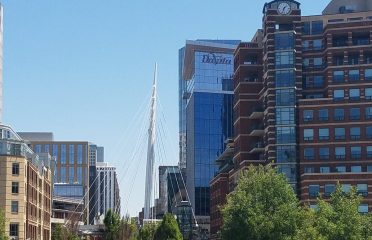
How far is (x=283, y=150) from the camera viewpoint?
139m

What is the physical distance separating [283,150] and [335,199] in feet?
175

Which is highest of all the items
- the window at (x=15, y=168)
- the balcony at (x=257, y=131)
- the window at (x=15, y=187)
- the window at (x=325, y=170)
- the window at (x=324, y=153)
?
the balcony at (x=257, y=131)

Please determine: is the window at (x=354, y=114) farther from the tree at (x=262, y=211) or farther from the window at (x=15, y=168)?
the window at (x=15, y=168)

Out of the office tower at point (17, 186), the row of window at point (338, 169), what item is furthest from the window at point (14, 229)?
the row of window at point (338, 169)

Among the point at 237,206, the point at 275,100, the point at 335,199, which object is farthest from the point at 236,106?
the point at 335,199

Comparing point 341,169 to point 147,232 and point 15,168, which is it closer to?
point 147,232

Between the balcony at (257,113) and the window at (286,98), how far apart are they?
8099mm

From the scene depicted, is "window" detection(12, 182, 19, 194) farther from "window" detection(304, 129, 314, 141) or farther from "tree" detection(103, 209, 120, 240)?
"window" detection(304, 129, 314, 141)

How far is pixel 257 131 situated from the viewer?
149 metres

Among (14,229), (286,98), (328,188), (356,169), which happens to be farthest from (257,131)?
(14,229)

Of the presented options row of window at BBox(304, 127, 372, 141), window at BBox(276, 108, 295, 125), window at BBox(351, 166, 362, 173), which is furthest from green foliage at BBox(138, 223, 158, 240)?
window at BBox(351, 166, 362, 173)

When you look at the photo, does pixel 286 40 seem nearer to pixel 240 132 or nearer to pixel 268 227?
pixel 240 132

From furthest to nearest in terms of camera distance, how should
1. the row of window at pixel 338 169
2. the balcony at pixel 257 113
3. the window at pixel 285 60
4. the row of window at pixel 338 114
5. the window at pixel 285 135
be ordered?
the balcony at pixel 257 113
the window at pixel 285 60
the window at pixel 285 135
the row of window at pixel 338 114
the row of window at pixel 338 169

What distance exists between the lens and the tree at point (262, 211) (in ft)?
307
